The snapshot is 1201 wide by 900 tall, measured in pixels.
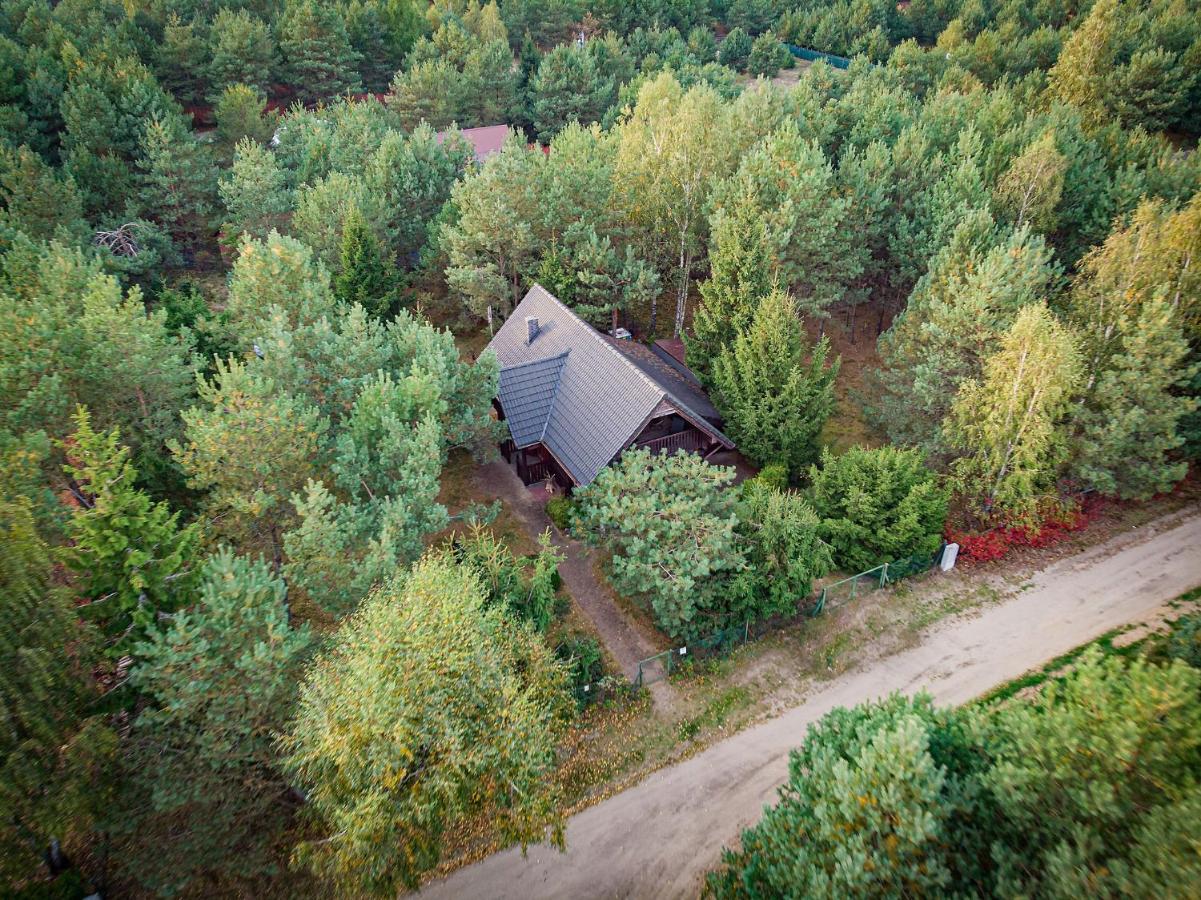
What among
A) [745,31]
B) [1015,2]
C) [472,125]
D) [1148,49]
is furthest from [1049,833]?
[745,31]

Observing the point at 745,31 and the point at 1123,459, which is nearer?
the point at 1123,459

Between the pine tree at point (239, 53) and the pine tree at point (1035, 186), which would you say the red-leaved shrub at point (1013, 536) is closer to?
the pine tree at point (1035, 186)

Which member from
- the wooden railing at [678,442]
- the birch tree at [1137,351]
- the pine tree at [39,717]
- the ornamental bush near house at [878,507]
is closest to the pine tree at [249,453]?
the pine tree at [39,717]

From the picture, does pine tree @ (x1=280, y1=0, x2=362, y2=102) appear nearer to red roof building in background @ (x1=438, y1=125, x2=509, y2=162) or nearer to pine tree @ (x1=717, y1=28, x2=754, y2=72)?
red roof building in background @ (x1=438, y1=125, x2=509, y2=162)

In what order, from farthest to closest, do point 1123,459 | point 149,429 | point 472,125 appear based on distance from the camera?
point 472,125 → point 1123,459 → point 149,429

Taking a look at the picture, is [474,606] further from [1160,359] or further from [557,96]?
[557,96]

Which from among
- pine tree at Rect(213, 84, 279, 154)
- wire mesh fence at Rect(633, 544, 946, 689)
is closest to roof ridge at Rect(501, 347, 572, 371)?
wire mesh fence at Rect(633, 544, 946, 689)

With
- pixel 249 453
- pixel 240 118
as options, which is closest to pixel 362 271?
pixel 249 453
